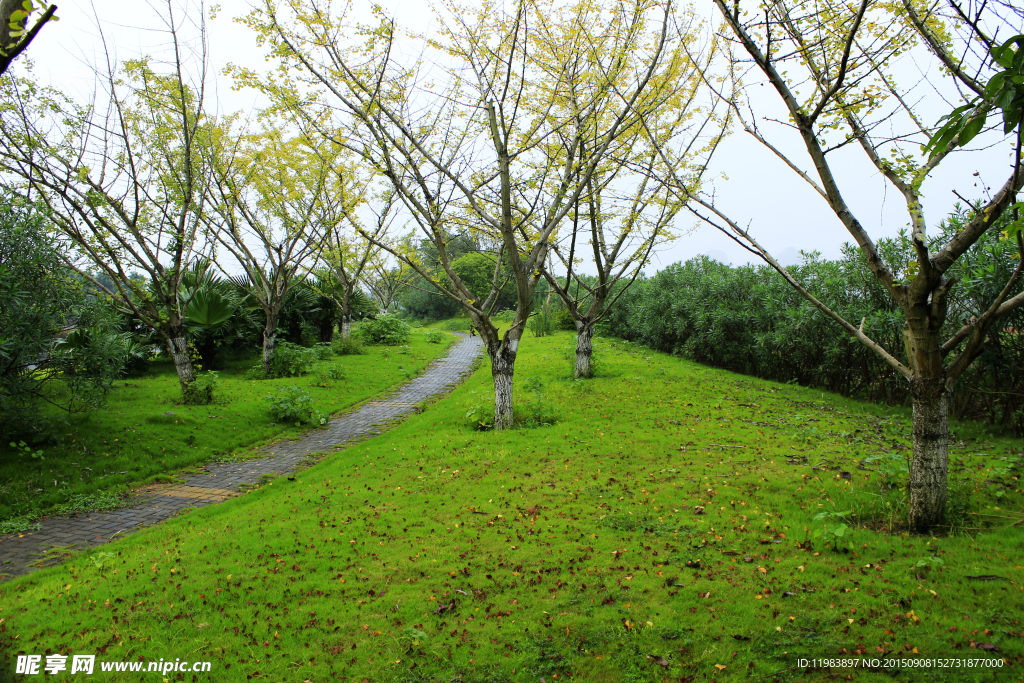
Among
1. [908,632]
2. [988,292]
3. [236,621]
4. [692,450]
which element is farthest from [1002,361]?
[236,621]

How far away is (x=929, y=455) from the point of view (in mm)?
4094

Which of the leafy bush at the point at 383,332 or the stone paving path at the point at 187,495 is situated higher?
the leafy bush at the point at 383,332

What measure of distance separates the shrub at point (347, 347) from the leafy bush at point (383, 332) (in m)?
2.49

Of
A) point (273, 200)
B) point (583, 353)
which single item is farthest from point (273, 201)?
point (583, 353)

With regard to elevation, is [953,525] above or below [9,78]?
below

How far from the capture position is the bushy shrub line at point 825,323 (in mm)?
7363

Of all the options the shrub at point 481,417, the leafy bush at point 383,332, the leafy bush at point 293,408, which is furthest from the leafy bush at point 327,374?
the leafy bush at point 383,332

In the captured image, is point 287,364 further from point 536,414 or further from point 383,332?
point 383,332

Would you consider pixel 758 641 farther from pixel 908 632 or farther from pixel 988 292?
pixel 988 292

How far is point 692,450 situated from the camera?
684 cm

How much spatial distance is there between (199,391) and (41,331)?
3.32 metres

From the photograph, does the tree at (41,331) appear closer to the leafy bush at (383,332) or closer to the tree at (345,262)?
the tree at (345,262)

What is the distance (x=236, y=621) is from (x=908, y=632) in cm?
398

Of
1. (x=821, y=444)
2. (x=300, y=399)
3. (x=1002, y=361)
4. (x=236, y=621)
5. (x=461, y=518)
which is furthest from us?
(x=300, y=399)
